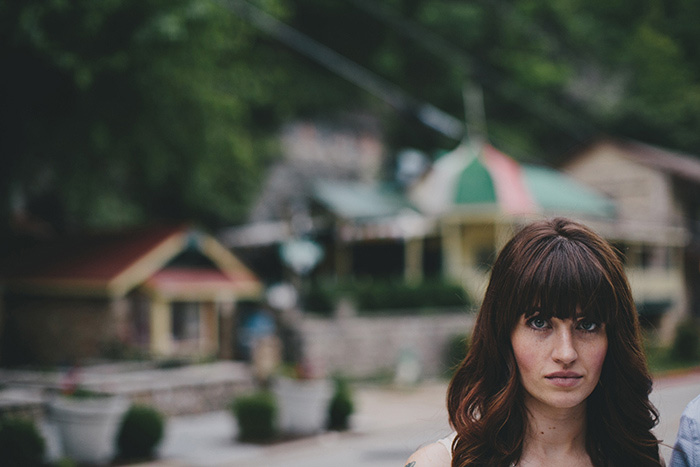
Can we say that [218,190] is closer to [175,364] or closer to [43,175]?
[43,175]

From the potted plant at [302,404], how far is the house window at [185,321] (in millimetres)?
7632

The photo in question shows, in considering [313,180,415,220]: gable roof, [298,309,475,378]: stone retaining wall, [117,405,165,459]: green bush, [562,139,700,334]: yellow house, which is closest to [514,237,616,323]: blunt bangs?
[117,405,165,459]: green bush

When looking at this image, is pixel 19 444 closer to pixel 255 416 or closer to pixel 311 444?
pixel 255 416

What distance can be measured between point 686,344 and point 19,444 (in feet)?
74.2

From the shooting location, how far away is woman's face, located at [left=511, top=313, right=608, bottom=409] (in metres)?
2.28

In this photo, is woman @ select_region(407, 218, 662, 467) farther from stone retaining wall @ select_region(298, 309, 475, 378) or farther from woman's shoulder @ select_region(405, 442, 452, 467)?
stone retaining wall @ select_region(298, 309, 475, 378)

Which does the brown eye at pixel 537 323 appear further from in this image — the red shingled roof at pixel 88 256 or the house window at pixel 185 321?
the house window at pixel 185 321

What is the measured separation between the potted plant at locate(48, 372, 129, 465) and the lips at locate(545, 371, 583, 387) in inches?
384

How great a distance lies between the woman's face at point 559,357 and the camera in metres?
2.28

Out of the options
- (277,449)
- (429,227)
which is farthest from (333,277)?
(277,449)

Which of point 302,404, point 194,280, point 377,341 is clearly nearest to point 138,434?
point 302,404

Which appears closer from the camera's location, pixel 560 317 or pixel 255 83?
pixel 560 317

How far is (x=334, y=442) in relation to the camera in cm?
1273

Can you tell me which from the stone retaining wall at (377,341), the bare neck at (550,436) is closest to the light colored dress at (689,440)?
the bare neck at (550,436)
